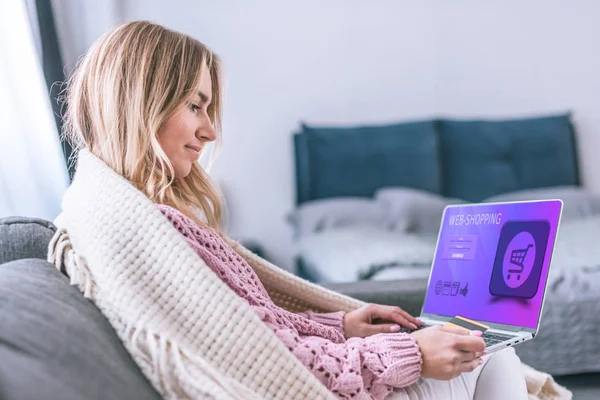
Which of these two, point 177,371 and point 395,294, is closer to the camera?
point 177,371

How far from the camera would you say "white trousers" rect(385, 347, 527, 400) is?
99 cm

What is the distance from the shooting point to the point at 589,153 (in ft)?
11.6

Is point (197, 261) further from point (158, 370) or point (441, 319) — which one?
point (441, 319)

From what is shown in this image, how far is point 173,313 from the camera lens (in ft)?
2.65

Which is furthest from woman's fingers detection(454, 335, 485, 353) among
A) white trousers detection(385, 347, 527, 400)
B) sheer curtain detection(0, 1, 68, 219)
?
sheer curtain detection(0, 1, 68, 219)

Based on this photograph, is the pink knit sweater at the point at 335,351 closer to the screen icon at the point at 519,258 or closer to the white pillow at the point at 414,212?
the screen icon at the point at 519,258

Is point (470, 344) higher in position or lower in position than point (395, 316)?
higher

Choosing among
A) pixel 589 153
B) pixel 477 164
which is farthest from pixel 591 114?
pixel 477 164

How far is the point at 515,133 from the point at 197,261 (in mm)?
2793

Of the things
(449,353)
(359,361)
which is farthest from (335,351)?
(449,353)

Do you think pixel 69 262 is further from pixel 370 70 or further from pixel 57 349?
pixel 370 70

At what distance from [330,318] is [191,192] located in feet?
1.11

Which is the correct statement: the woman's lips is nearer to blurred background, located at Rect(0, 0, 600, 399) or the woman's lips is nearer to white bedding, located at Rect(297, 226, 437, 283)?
white bedding, located at Rect(297, 226, 437, 283)

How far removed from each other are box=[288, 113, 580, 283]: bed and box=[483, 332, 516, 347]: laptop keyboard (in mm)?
1954
